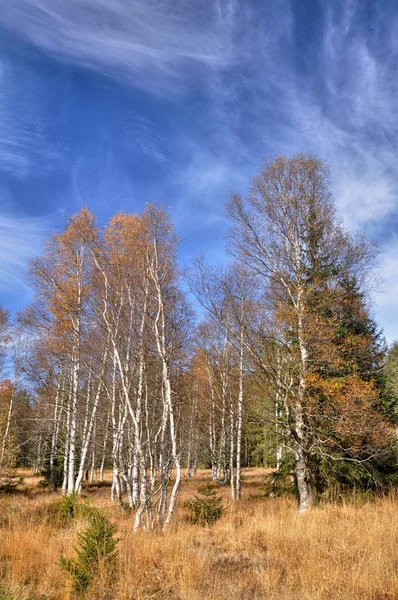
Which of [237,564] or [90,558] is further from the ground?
[90,558]

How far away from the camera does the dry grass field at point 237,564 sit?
3.76 meters

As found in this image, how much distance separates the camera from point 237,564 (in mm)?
4668

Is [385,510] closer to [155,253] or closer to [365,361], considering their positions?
[365,361]

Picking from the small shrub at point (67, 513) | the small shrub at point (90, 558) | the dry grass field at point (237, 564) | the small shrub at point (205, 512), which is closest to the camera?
the dry grass field at point (237, 564)

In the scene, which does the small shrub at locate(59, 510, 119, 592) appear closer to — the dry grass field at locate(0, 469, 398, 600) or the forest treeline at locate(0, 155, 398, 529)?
the dry grass field at locate(0, 469, 398, 600)

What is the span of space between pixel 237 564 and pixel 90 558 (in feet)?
5.93

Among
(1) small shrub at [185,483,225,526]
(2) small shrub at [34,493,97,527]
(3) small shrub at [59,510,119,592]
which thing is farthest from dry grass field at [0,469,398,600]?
(1) small shrub at [185,483,225,526]

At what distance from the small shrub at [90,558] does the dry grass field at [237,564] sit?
106 millimetres

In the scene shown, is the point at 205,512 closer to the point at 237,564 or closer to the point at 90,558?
the point at 237,564

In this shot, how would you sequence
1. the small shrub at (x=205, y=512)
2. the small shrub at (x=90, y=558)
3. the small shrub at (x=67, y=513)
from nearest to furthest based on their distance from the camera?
the small shrub at (x=90, y=558) < the small shrub at (x=67, y=513) < the small shrub at (x=205, y=512)

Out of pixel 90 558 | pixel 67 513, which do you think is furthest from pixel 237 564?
pixel 67 513

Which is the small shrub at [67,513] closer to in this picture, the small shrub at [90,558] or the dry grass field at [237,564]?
the dry grass field at [237,564]

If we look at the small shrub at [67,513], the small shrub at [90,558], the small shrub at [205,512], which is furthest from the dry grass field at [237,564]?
the small shrub at [205,512]

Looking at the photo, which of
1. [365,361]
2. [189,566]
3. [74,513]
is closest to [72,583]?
[189,566]
